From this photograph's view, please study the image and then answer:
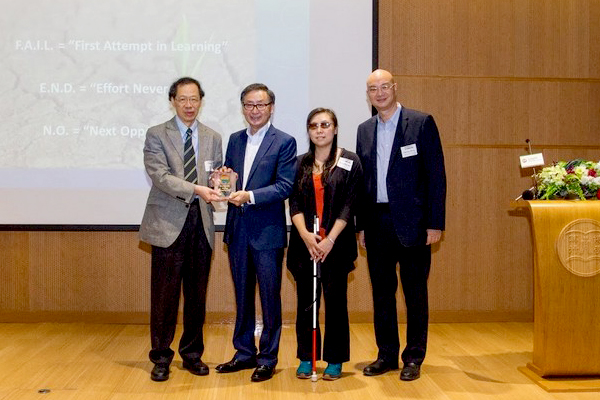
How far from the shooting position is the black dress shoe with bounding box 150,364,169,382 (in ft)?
12.1

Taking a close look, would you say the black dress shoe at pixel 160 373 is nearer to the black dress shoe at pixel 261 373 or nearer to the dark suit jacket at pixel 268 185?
the black dress shoe at pixel 261 373

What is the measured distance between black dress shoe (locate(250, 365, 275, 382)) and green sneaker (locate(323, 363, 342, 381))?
0.29 meters

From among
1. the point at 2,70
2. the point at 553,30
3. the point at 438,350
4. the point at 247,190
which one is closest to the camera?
the point at 247,190

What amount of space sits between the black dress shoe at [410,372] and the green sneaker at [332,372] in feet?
1.11

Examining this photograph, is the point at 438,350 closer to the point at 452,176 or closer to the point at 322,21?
the point at 452,176

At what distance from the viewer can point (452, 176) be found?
543 centimetres

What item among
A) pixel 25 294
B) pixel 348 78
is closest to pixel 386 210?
pixel 348 78

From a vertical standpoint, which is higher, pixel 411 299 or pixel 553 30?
pixel 553 30

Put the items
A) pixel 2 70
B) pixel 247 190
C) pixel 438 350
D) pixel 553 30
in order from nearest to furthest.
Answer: pixel 247 190 < pixel 438 350 < pixel 2 70 < pixel 553 30

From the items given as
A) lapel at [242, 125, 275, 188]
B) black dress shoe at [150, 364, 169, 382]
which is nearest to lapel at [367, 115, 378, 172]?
lapel at [242, 125, 275, 188]

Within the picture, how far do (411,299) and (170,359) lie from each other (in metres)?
1.37

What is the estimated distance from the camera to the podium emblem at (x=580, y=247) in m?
3.65

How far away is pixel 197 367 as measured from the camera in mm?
3822

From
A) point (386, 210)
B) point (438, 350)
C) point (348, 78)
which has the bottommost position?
point (438, 350)
